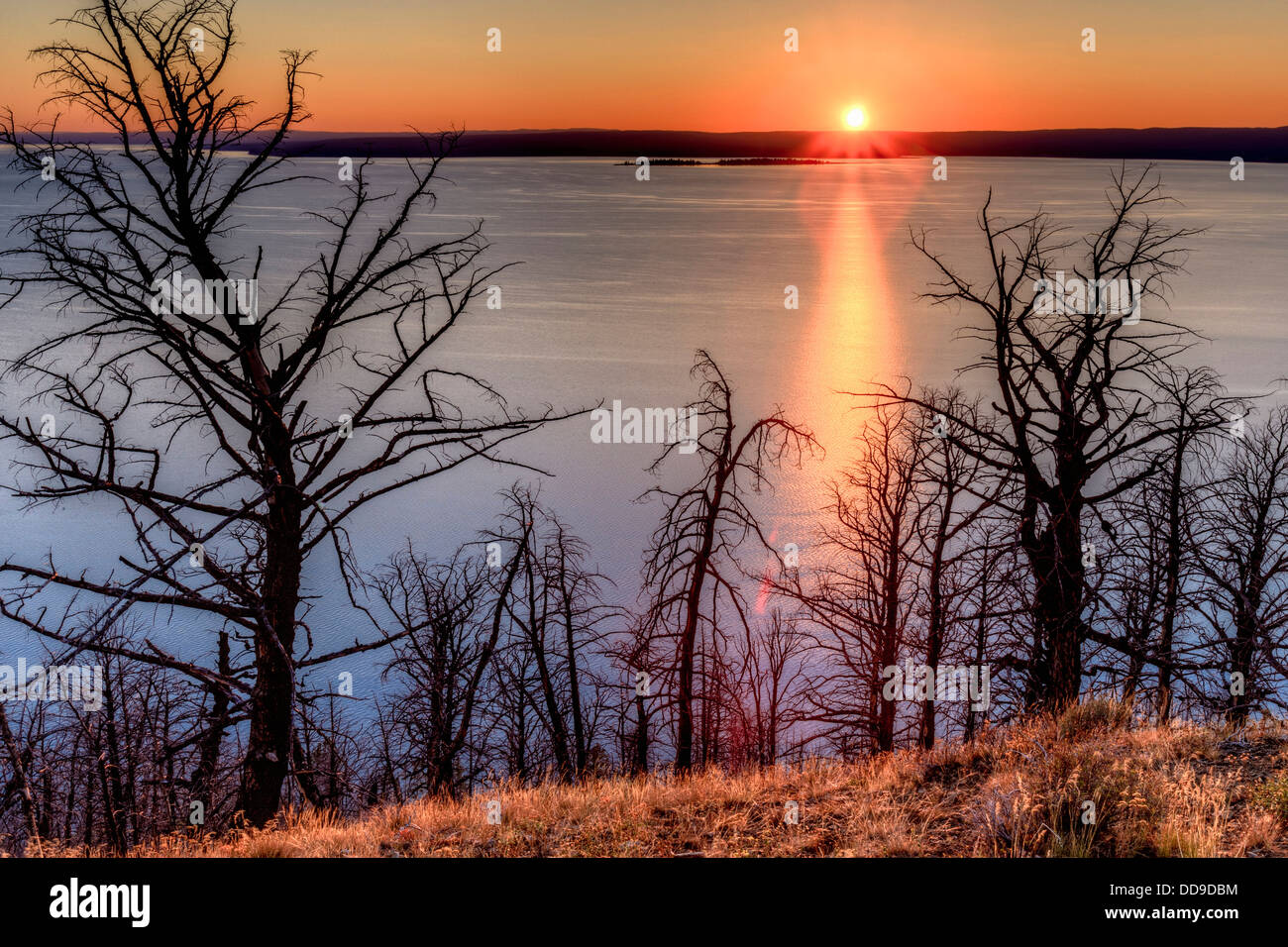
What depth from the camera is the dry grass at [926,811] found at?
5.95 metres

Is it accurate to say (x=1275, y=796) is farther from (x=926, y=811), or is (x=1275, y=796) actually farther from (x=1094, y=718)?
(x=1094, y=718)

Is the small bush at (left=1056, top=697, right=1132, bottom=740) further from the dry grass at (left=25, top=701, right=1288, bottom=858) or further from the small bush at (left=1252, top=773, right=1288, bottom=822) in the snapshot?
the small bush at (left=1252, top=773, right=1288, bottom=822)

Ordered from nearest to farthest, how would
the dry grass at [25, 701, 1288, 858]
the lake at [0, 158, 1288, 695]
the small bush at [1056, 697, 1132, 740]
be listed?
1. the dry grass at [25, 701, 1288, 858]
2. the small bush at [1056, 697, 1132, 740]
3. the lake at [0, 158, 1288, 695]

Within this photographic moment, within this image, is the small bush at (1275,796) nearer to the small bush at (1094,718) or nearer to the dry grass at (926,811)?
the dry grass at (926,811)

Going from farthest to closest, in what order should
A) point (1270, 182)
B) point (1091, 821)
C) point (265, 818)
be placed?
point (1270, 182) < point (265, 818) < point (1091, 821)

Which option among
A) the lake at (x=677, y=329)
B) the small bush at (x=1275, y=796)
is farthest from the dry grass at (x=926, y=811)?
the lake at (x=677, y=329)

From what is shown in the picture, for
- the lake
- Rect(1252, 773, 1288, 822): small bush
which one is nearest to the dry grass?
Rect(1252, 773, 1288, 822): small bush

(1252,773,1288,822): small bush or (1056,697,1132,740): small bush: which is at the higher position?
(1252,773,1288,822): small bush

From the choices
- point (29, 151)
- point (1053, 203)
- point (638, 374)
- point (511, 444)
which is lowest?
point (511, 444)

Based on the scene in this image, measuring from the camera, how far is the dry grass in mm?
5949
